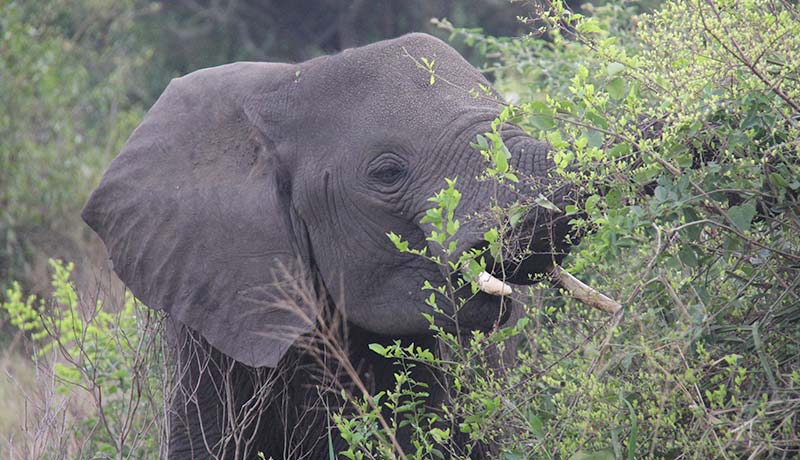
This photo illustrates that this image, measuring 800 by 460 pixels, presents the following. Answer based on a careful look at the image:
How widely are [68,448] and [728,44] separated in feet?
9.02

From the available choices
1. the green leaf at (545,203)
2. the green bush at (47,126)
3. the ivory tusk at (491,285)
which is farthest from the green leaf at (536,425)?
the green bush at (47,126)

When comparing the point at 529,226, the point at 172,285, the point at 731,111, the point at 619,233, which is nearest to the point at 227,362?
the point at 172,285

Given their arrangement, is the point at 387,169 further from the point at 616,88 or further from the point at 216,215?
the point at 616,88

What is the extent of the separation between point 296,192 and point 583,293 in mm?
972

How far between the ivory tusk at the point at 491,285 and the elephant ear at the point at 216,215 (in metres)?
0.60

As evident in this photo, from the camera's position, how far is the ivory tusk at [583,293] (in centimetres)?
354

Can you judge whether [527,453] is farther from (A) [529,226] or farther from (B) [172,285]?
(B) [172,285]

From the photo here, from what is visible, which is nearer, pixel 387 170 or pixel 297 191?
pixel 387 170

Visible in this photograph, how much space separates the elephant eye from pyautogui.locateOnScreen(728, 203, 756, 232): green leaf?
107 centimetres

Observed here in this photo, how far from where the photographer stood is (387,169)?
3867mm

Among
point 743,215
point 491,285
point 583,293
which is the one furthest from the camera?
point 583,293

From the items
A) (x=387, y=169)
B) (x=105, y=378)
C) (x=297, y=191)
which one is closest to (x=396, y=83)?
(x=387, y=169)

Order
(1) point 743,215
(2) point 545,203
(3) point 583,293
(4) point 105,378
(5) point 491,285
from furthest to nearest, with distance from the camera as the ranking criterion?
(4) point 105,378
(3) point 583,293
(5) point 491,285
(2) point 545,203
(1) point 743,215

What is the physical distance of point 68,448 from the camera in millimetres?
4621
